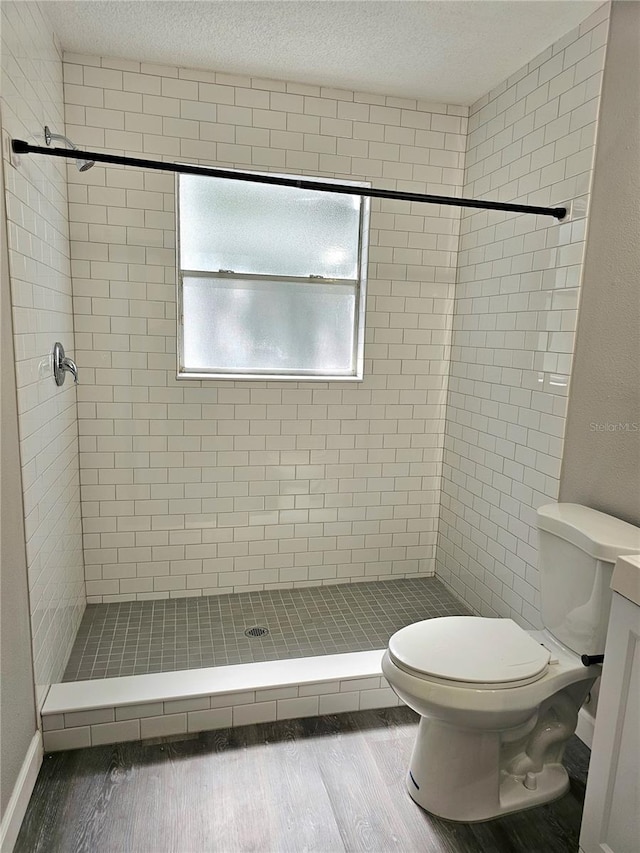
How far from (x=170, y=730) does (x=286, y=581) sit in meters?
1.18

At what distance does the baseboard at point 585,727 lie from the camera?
82.2 inches

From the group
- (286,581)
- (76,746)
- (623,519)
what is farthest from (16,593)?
(623,519)

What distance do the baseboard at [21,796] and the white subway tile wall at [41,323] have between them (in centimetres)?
17

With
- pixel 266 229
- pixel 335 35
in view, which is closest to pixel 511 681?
pixel 266 229

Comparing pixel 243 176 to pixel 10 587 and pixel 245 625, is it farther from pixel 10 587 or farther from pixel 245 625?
pixel 245 625

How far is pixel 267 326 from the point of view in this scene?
9.86 feet

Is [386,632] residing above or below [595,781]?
below

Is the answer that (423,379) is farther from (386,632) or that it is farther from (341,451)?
(386,632)

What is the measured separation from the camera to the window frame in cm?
284

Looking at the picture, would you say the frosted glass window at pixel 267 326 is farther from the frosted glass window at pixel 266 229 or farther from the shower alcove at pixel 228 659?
the shower alcove at pixel 228 659

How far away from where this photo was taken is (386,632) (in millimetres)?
2746

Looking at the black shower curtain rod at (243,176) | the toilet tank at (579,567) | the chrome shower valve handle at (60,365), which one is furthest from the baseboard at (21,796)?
the black shower curtain rod at (243,176)

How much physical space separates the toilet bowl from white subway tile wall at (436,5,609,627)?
633 mm

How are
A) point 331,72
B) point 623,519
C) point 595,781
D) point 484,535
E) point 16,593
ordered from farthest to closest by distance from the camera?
point 484,535 → point 331,72 → point 623,519 → point 16,593 → point 595,781
